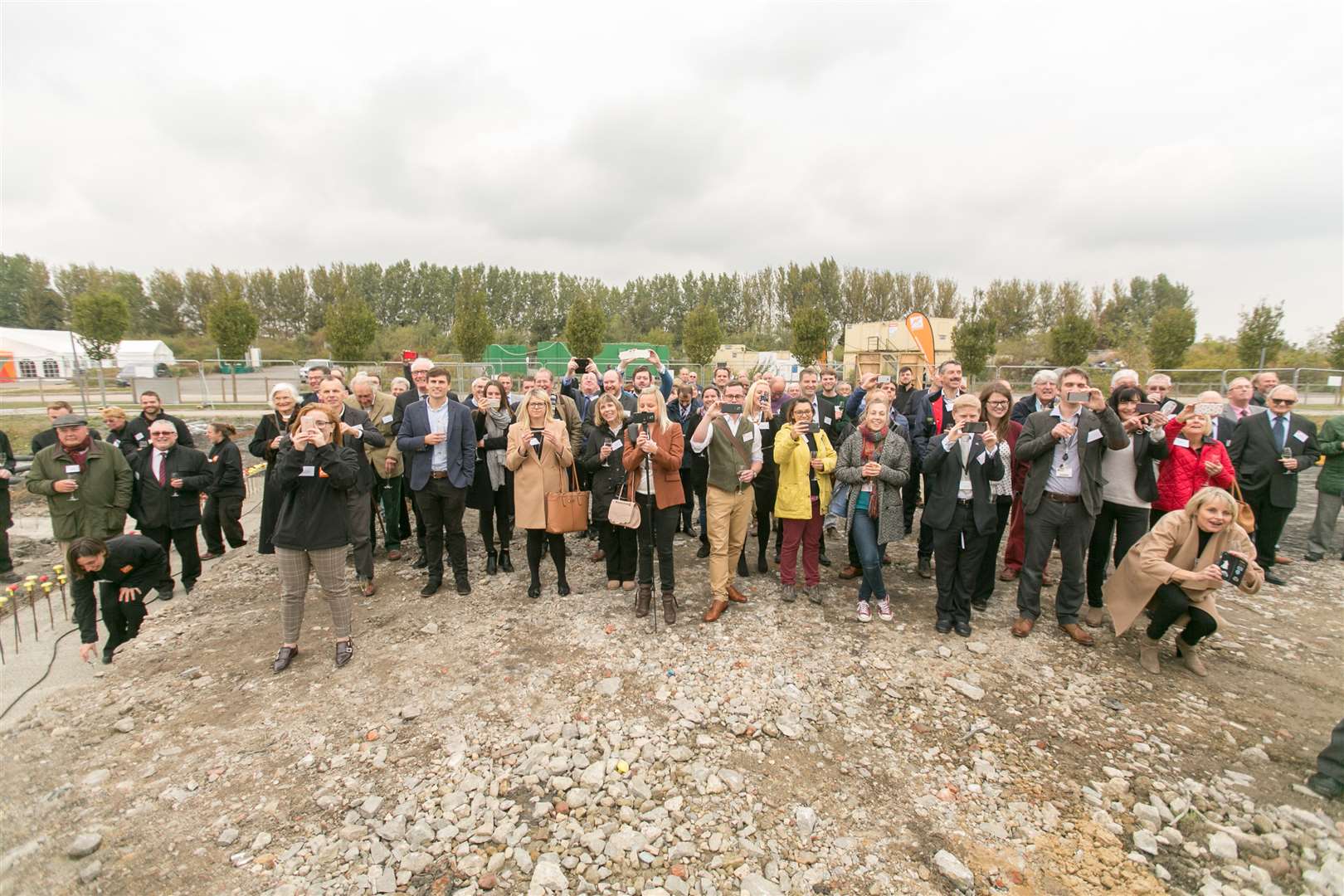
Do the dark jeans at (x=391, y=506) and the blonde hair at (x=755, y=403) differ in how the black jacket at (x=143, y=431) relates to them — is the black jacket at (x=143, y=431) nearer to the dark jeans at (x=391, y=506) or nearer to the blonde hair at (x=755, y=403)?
the dark jeans at (x=391, y=506)

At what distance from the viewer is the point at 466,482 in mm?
5461

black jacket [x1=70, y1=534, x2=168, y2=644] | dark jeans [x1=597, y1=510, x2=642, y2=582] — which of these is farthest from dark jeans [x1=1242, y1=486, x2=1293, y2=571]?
black jacket [x1=70, y1=534, x2=168, y2=644]

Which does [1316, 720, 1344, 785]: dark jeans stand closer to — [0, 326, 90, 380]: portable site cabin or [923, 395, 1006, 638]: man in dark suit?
[923, 395, 1006, 638]: man in dark suit

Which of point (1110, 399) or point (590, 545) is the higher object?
point (1110, 399)

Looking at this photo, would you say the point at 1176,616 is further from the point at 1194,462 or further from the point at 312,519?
the point at 312,519

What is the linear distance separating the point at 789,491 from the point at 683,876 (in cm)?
314

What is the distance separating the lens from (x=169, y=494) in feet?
18.8

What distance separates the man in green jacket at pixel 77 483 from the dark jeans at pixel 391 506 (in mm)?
2221

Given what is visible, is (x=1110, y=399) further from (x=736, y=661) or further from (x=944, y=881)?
(x=944, y=881)

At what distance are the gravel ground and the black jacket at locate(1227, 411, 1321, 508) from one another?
161 centimetres

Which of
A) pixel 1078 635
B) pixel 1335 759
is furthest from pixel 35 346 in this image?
pixel 1335 759

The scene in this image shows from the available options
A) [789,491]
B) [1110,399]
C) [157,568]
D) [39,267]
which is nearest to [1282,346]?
[1110,399]

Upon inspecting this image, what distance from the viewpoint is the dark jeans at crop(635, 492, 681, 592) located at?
5023mm

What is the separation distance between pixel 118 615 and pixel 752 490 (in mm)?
5558
